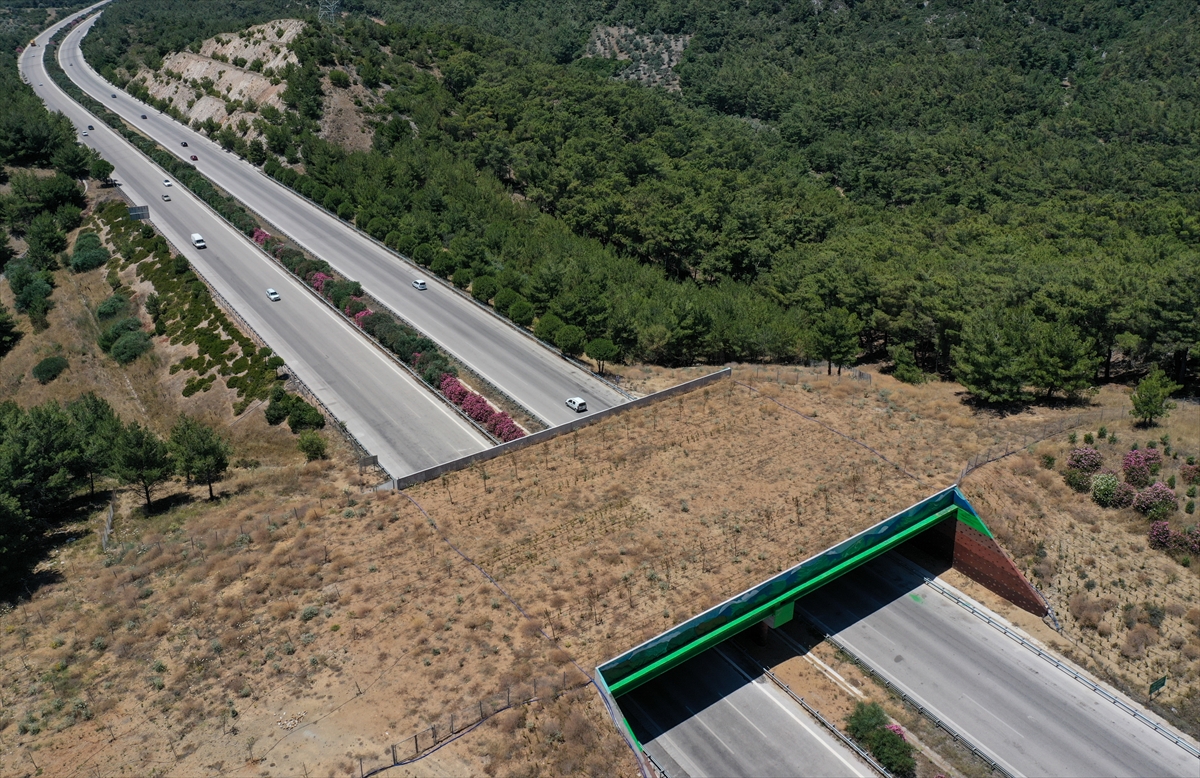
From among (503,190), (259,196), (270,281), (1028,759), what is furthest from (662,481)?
(259,196)

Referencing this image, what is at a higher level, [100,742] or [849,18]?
[849,18]

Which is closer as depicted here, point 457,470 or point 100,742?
point 100,742

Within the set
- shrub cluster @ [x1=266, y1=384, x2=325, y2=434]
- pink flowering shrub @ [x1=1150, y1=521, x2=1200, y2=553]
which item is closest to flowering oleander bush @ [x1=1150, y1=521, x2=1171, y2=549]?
pink flowering shrub @ [x1=1150, y1=521, x2=1200, y2=553]

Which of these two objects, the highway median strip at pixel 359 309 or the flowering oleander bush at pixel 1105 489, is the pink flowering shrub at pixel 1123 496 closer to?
the flowering oleander bush at pixel 1105 489

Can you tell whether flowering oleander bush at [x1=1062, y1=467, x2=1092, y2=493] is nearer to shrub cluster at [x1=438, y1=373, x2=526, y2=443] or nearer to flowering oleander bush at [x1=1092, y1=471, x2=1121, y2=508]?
flowering oleander bush at [x1=1092, y1=471, x2=1121, y2=508]

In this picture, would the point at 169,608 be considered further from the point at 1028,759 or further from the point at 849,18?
the point at 849,18

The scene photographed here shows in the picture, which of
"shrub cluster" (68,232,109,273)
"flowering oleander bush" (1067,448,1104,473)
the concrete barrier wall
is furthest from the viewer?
"shrub cluster" (68,232,109,273)

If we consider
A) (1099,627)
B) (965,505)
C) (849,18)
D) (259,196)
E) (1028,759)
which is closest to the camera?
(1028,759)

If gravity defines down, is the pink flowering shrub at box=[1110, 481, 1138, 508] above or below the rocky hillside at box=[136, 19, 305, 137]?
below
